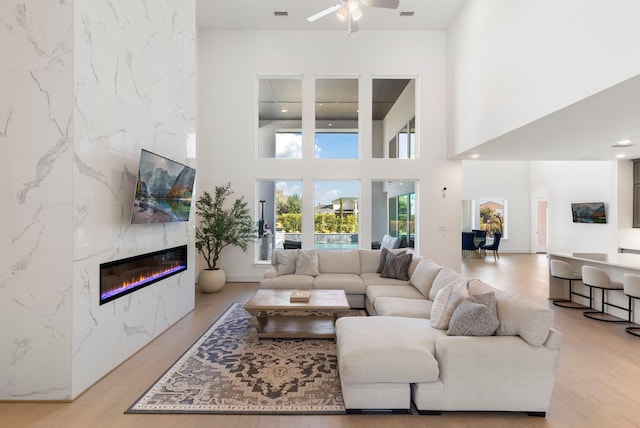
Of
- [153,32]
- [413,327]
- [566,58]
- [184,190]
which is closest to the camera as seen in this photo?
[413,327]

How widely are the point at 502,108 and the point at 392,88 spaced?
339 centimetres

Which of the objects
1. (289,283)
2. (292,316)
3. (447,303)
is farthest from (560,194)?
(292,316)

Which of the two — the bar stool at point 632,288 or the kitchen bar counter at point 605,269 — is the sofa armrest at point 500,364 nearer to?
the bar stool at point 632,288

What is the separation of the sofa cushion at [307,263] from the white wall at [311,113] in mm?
1903

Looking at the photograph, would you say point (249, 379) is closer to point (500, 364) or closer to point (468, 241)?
point (500, 364)

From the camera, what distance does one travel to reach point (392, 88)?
7895mm

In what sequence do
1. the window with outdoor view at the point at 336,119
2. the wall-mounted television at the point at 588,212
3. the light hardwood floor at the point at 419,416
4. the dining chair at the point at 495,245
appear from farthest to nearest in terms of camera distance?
the dining chair at the point at 495,245 < the wall-mounted television at the point at 588,212 < the window with outdoor view at the point at 336,119 < the light hardwood floor at the point at 419,416

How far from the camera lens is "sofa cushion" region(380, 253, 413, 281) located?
524cm

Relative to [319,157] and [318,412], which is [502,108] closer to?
[319,157]

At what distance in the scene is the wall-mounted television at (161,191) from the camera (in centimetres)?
344

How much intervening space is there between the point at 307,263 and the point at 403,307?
2.20 meters

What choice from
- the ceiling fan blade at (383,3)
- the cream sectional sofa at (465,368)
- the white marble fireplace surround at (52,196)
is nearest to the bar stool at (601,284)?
the cream sectional sofa at (465,368)

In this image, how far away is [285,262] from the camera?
5.67 meters

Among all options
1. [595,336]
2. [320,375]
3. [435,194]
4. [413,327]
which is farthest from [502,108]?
[320,375]
